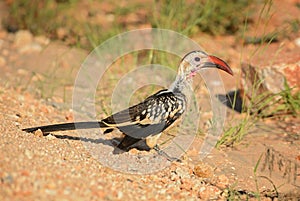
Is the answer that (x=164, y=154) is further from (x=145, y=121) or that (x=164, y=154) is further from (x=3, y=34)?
(x=3, y=34)

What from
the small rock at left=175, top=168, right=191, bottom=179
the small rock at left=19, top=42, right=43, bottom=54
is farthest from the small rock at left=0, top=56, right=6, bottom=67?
the small rock at left=175, top=168, right=191, bottom=179

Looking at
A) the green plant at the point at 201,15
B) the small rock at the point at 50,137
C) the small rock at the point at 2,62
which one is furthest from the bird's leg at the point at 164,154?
the small rock at the point at 2,62

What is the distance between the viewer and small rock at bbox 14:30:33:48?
6078 millimetres

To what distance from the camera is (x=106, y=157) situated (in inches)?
139

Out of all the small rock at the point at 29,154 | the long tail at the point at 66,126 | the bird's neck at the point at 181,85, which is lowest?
the long tail at the point at 66,126

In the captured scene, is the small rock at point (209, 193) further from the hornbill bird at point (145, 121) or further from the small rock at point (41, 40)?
the small rock at point (41, 40)

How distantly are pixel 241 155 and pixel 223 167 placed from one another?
294mm

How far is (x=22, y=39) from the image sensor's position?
20.1 feet

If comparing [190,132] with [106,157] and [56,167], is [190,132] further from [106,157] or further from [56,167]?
[56,167]

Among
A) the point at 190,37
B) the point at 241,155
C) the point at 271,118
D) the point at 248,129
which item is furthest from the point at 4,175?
the point at 190,37

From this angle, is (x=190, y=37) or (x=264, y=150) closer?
(x=264, y=150)

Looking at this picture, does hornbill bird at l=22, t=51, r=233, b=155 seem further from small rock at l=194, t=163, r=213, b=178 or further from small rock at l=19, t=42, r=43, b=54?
small rock at l=19, t=42, r=43, b=54

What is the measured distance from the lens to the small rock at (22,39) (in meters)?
6.08

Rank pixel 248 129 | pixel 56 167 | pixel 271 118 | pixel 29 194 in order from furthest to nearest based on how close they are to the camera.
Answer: pixel 271 118 → pixel 248 129 → pixel 56 167 → pixel 29 194
